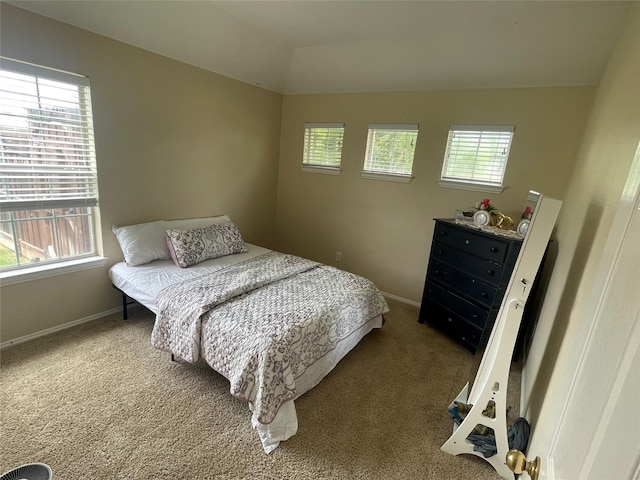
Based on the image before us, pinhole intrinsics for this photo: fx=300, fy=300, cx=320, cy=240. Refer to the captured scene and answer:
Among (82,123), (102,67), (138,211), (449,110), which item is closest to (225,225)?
(138,211)

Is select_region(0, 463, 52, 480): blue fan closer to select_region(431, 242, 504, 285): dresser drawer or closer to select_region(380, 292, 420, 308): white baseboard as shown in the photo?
select_region(431, 242, 504, 285): dresser drawer

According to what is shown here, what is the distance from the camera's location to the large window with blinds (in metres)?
2.08

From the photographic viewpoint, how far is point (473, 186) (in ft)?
9.83

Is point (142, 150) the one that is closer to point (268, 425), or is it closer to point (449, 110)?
point (268, 425)

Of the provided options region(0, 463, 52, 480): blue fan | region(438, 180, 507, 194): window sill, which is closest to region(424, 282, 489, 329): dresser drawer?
region(438, 180, 507, 194): window sill

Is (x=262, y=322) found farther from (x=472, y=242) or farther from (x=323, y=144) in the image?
(x=323, y=144)

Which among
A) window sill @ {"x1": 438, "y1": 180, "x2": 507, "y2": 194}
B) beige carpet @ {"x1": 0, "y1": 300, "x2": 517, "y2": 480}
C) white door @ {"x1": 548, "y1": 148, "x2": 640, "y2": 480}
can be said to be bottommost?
beige carpet @ {"x1": 0, "y1": 300, "x2": 517, "y2": 480}

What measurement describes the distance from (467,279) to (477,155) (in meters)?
1.26

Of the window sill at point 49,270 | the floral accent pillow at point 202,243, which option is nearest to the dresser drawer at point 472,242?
the floral accent pillow at point 202,243

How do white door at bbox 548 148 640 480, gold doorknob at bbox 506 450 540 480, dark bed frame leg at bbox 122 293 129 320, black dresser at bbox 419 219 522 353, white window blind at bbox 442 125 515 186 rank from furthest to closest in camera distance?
white window blind at bbox 442 125 515 186, dark bed frame leg at bbox 122 293 129 320, black dresser at bbox 419 219 522 353, gold doorknob at bbox 506 450 540 480, white door at bbox 548 148 640 480

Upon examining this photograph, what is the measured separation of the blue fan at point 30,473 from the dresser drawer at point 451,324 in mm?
2740

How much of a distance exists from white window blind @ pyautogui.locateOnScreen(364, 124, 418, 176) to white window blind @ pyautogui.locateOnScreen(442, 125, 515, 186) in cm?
39

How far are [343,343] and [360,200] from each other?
193cm

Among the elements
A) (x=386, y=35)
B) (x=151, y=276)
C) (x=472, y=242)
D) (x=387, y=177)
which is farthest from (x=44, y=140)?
(x=472, y=242)
